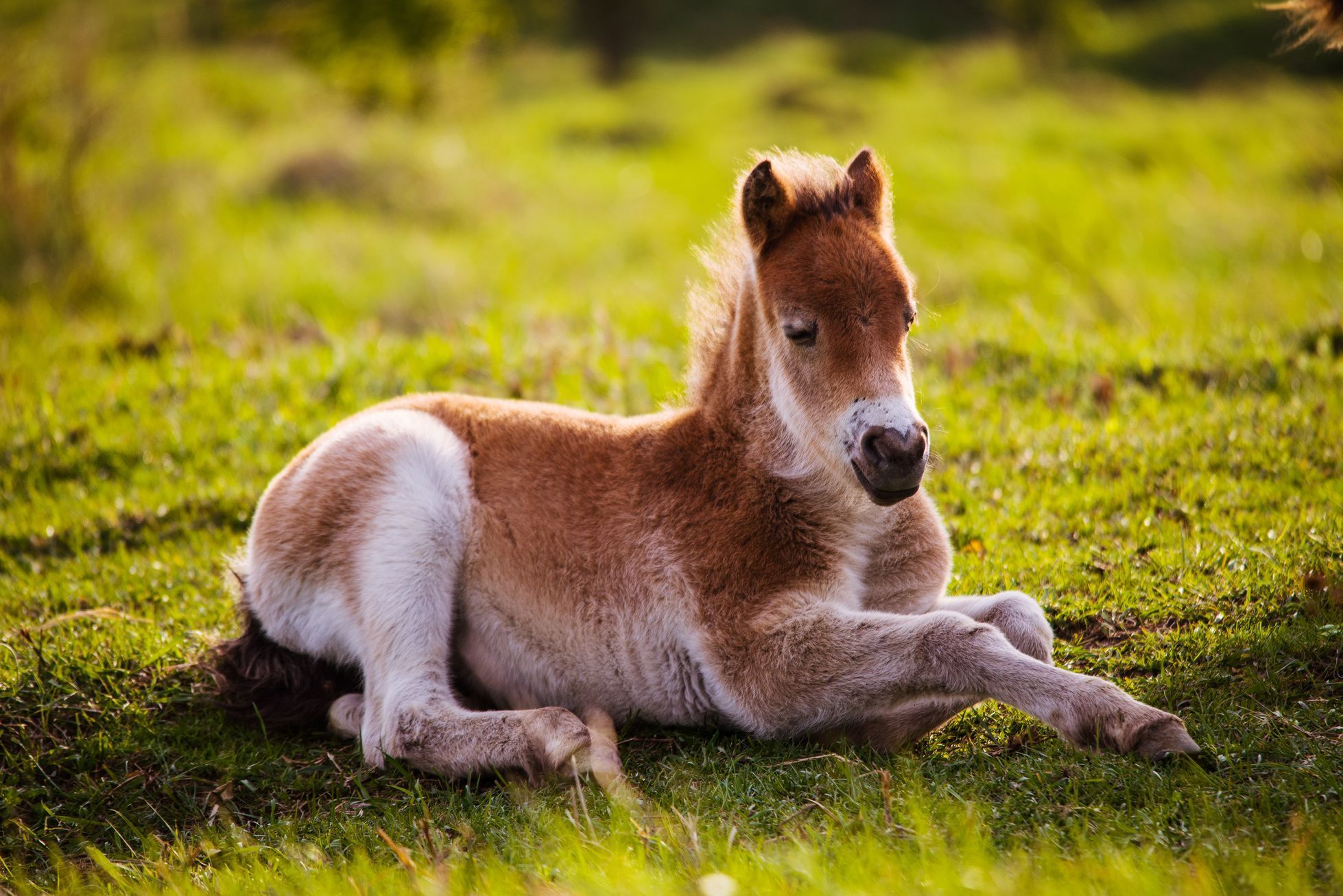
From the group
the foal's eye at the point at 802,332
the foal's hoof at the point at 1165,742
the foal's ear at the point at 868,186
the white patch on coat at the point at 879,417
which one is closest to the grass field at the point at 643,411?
the foal's hoof at the point at 1165,742

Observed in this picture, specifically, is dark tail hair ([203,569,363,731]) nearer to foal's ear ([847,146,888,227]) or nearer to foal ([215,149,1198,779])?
foal ([215,149,1198,779])

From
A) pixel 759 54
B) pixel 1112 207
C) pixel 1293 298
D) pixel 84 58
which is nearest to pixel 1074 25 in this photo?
pixel 759 54

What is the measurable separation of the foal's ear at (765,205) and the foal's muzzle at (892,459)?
1073 mm

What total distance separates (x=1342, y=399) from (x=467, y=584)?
18.0 ft

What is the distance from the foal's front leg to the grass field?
0.41 feet

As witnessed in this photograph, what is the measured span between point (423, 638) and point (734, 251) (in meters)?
2.17

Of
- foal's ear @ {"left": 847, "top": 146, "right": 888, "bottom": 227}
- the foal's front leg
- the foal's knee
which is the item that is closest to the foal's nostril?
the foal's front leg

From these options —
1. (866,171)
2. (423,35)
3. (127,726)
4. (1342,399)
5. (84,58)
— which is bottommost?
(127,726)

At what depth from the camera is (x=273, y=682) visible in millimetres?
5008

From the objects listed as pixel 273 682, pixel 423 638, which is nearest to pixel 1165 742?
pixel 423 638

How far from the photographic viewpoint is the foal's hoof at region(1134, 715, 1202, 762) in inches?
138

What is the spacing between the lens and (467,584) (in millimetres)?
4820

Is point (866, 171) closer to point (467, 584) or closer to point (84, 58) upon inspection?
point (467, 584)

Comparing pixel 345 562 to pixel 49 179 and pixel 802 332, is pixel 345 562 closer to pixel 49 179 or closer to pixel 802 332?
pixel 802 332
